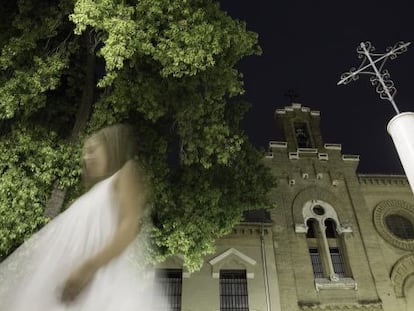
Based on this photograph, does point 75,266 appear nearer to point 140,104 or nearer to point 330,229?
point 140,104

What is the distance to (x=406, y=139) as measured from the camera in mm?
6871

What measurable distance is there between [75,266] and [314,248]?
15.7 m

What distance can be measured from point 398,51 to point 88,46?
26.4 ft

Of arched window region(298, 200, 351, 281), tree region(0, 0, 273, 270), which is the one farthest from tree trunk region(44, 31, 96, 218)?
arched window region(298, 200, 351, 281)

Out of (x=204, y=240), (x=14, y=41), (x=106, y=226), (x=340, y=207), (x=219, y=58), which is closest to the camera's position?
(x=106, y=226)

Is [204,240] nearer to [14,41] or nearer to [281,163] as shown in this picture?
[14,41]

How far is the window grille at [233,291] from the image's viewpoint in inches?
570

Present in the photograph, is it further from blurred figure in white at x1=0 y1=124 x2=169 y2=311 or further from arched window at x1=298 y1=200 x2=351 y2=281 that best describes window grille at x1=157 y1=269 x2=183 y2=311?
blurred figure in white at x1=0 y1=124 x2=169 y2=311

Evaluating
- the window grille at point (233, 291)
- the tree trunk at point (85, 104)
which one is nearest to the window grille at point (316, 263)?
the window grille at point (233, 291)

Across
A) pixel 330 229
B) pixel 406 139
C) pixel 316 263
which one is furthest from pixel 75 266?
pixel 330 229

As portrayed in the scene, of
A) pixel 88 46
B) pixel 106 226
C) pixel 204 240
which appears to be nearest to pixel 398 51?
pixel 204 240

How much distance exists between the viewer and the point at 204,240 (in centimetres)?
1005

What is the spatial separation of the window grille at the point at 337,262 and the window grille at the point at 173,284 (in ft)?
22.3

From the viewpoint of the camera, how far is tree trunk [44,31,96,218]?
28.1ft
